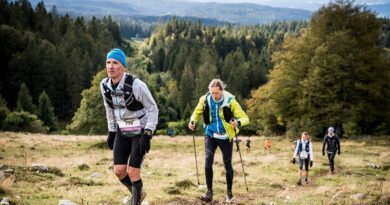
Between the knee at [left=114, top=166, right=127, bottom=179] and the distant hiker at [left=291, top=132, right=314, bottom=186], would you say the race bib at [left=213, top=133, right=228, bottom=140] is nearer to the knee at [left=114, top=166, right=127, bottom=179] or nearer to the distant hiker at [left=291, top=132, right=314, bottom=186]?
the knee at [left=114, top=166, right=127, bottom=179]

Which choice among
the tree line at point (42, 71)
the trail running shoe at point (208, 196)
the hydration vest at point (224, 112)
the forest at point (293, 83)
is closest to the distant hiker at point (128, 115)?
the hydration vest at point (224, 112)

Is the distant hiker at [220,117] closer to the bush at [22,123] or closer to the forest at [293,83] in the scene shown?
the forest at [293,83]

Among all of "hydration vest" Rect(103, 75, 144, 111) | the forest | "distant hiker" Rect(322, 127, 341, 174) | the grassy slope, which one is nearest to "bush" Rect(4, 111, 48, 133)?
the forest

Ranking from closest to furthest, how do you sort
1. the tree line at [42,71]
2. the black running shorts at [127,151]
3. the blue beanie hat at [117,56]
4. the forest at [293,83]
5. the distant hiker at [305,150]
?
the blue beanie hat at [117,56]
the black running shorts at [127,151]
the distant hiker at [305,150]
the forest at [293,83]
the tree line at [42,71]

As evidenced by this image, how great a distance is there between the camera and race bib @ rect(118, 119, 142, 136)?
25.2 feet

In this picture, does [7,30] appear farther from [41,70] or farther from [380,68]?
[380,68]

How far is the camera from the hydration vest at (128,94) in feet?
24.6

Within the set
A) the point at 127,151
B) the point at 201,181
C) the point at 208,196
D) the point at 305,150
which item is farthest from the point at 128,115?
the point at 305,150

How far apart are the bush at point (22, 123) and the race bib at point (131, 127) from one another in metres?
51.6

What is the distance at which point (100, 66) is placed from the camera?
11206 cm

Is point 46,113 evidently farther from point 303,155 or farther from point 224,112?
point 224,112

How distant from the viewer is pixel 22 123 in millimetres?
57312

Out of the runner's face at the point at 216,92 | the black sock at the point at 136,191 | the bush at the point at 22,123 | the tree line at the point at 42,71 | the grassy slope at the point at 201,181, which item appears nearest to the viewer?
the black sock at the point at 136,191

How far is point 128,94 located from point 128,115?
444 millimetres
